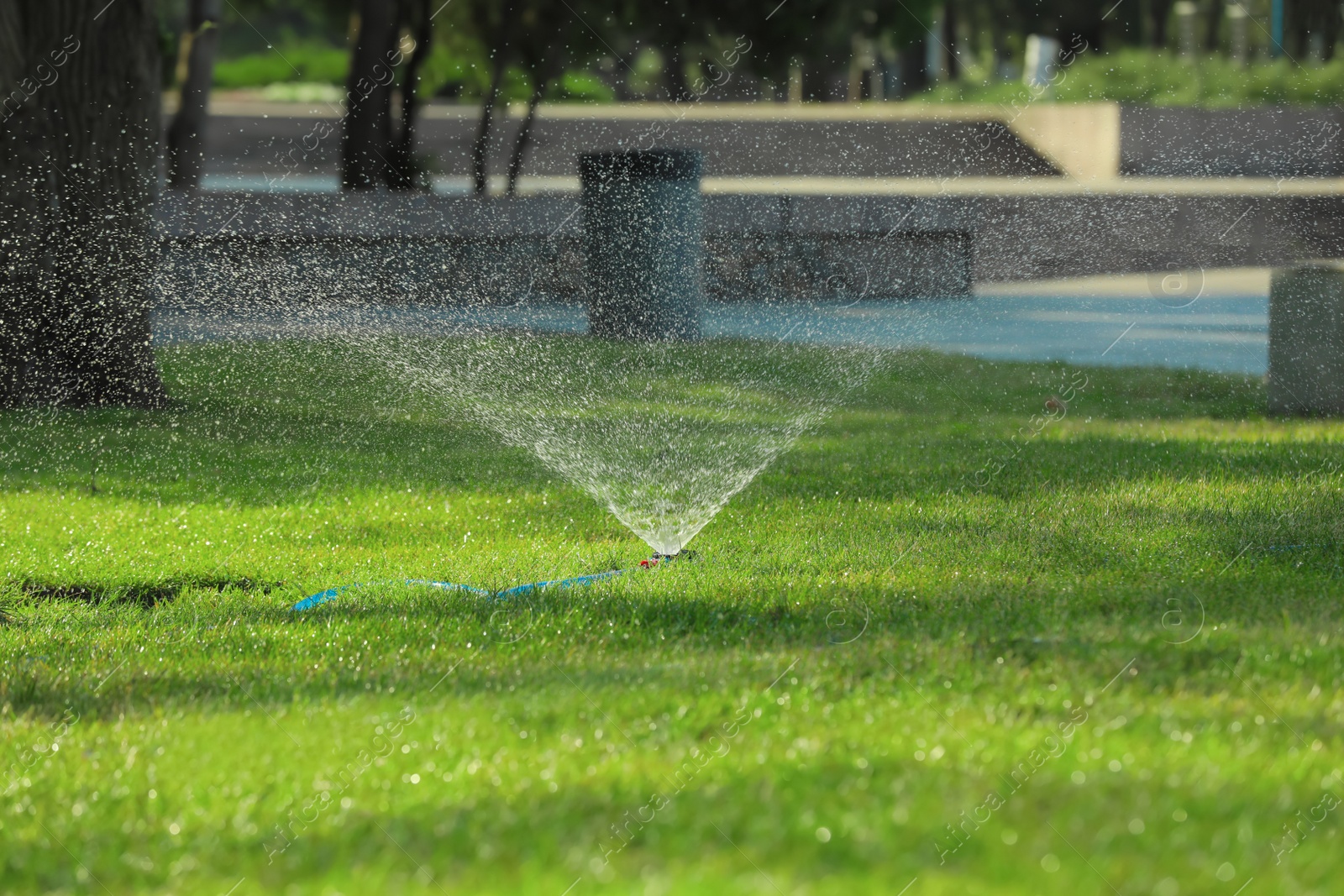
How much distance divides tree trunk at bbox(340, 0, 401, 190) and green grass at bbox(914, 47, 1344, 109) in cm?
1101

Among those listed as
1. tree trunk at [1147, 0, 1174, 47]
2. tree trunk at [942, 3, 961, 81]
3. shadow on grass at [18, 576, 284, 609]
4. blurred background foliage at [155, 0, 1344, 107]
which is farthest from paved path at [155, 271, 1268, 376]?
tree trunk at [1147, 0, 1174, 47]

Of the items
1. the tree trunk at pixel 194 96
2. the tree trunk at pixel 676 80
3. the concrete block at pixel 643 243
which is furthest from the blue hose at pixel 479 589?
the tree trunk at pixel 676 80

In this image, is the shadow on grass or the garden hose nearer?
the garden hose

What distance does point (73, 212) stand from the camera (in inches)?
312

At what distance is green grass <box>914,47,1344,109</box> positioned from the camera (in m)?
23.6

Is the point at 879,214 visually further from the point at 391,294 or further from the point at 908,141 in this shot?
the point at 908,141

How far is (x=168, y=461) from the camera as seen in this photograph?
22.5 ft

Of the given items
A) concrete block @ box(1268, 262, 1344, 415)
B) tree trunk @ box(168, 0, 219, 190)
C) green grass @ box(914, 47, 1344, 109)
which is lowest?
green grass @ box(914, 47, 1344, 109)

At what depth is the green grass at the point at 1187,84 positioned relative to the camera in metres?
23.6

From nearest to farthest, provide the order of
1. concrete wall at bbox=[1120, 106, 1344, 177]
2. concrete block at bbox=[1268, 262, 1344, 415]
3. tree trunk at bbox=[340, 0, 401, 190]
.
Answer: concrete block at bbox=[1268, 262, 1344, 415]
tree trunk at bbox=[340, 0, 401, 190]
concrete wall at bbox=[1120, 106, 1344, 177]

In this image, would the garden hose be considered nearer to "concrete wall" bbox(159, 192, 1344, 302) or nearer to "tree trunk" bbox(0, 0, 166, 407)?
"tree trunk" bbox(0, 0, 166, 407)

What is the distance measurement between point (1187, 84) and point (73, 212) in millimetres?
20023

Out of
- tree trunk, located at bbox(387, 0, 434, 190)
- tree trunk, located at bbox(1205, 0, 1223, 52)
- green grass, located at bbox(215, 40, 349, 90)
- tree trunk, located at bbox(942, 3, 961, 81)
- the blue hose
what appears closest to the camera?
the blue hose

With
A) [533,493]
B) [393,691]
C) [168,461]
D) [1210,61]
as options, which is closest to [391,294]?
[168,461]
